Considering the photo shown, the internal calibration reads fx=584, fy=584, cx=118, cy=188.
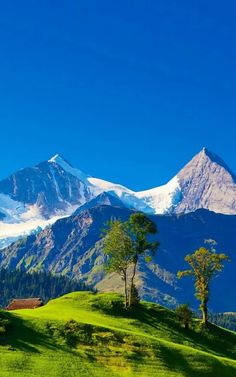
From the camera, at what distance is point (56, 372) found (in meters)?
64.4

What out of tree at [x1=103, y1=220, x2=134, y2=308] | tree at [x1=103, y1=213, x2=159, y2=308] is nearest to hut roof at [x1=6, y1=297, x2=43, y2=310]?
tree at [x1=103, y1=213, x2=159, y2=308]

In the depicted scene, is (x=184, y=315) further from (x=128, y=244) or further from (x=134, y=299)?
(x=128, y=244)

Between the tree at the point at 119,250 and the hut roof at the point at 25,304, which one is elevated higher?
the tree at the point at 119,250

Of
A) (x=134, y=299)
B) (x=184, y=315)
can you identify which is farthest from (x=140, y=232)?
(x=184, y=315)

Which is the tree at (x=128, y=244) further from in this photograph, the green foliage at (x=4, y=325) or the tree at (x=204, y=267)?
the green foliage at (x=4, y=325)

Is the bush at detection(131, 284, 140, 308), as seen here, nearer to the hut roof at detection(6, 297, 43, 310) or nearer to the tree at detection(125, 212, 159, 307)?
the tree at detection(125, 212, 159, 307)

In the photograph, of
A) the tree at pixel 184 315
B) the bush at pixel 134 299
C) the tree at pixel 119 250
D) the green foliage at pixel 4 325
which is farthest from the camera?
the tree at pixel 119 250

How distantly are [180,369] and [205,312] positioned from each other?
117 ft

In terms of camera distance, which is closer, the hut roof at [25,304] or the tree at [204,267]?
the tree at [204,267]

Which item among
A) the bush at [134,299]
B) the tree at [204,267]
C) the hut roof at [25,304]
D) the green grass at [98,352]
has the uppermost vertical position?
the tree at [204,267]

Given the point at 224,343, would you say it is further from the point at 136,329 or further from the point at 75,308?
the point at 75,308

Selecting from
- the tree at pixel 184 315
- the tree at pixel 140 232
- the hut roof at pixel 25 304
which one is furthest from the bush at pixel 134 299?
the hut roof at pixel 25 304

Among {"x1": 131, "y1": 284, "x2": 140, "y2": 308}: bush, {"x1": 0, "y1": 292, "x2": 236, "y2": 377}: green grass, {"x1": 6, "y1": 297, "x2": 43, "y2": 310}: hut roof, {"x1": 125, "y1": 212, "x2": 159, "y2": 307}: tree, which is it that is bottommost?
{"x1": 0, "y1": 292, "x2": 236, "y2": 377}: green grass

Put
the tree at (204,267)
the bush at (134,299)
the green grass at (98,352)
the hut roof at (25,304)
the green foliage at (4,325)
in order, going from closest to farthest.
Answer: the green grass at (98,352)
the green foliage at (4,325)
the bush at (134,299)
the tree at (204,267)
the hut roof at (25,304)
